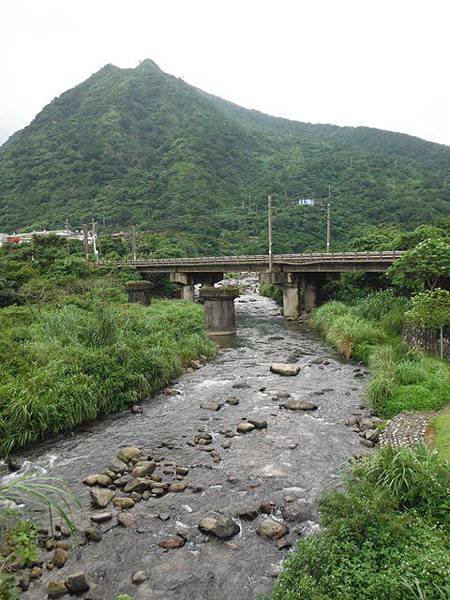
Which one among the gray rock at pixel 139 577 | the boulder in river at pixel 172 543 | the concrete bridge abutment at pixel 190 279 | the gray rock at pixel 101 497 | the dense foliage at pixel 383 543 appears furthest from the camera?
the concrete bridge abutment at pixel 190 279

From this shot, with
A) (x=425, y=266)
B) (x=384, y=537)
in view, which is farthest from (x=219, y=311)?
(x=384, y=537)

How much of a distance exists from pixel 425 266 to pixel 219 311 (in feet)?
53.0

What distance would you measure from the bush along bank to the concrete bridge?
9559 mm

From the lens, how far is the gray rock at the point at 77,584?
7.45 meters

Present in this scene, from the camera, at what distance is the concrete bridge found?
109 feet

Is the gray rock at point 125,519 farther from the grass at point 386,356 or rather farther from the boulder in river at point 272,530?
the grass at point 386,356

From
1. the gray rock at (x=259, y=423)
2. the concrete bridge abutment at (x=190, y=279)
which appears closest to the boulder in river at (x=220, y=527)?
the gray rock at (x=259, y=423)

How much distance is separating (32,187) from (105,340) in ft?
355

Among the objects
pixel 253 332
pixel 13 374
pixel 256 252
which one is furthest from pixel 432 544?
pixel 256 252

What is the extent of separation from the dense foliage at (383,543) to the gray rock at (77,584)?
11.0ft

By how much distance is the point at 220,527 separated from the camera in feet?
29.4

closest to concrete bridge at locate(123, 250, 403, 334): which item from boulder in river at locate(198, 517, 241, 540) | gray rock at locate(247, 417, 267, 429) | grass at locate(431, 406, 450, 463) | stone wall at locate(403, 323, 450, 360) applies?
stone wall at locate(403, 323, 450, 360)

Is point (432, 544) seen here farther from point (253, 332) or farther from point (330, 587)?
point (253, 332)

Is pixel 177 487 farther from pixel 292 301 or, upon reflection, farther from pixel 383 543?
pixel 292 301
